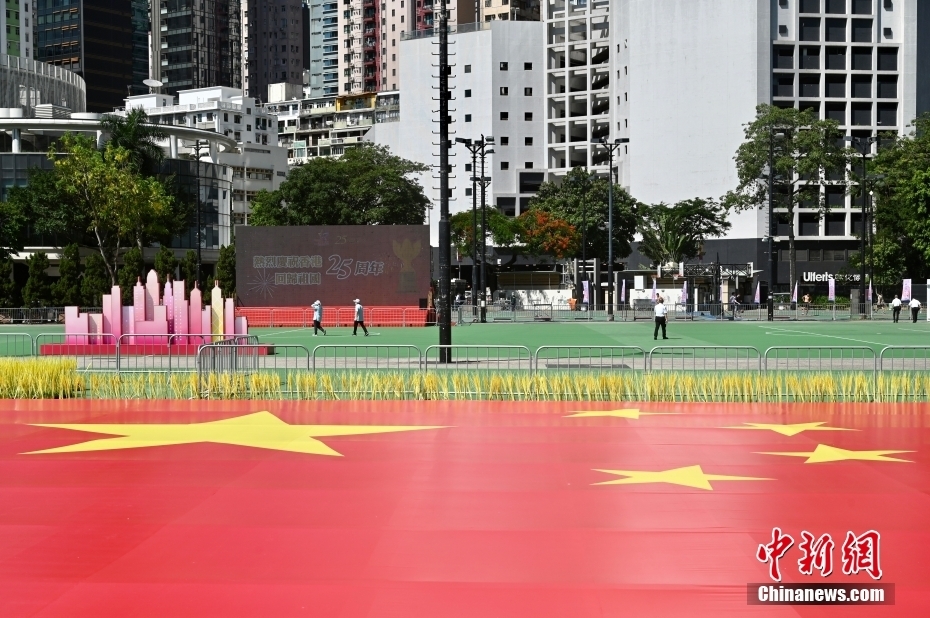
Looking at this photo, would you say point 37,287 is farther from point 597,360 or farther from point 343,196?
point 597,360

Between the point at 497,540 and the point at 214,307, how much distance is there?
23.4 meters

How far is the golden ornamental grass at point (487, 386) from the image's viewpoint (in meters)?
18.8

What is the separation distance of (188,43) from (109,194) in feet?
404

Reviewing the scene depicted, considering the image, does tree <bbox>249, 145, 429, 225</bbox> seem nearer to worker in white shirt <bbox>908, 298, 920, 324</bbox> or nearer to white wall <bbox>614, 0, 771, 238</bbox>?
white wall <bbox>614, 0, 771, 238</bbox>

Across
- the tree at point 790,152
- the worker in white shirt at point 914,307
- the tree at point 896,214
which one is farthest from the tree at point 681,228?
the worker in white shirt at point 914,307

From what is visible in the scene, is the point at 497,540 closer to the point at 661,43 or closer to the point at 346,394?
the point at 346,394

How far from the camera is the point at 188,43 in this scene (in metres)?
176

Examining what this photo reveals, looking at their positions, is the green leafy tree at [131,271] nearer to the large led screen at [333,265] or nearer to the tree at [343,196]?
the large led screen at [333,265]

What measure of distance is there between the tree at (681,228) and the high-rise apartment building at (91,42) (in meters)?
98.7

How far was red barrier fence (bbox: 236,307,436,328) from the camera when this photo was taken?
48688mm

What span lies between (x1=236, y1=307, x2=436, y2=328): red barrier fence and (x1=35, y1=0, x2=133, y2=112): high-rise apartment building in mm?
117380

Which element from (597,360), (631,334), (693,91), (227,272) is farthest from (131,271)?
(693,91)
